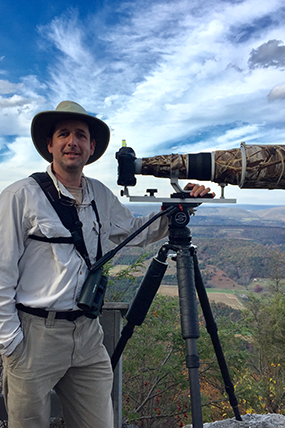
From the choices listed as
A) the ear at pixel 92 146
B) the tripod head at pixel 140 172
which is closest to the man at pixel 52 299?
the ear at pixel 92 146

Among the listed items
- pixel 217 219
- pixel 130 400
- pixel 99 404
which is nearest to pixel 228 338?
pixel 130 400

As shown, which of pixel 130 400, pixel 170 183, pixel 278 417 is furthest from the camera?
pixel 130 400

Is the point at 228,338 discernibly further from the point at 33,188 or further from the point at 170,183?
the point at 33,188

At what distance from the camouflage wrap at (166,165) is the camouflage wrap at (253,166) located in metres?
0.26

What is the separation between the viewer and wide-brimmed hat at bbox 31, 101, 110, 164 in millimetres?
1975

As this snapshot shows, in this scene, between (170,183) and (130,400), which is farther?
(130,400)

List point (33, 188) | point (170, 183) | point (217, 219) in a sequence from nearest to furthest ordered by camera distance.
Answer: point (33, 188), point (170, 183), point (217, 219)

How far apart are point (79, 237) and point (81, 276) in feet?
0.87

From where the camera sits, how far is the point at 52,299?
1.69m

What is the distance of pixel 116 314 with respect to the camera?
97.0 inches

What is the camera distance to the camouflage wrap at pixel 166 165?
6.98 feet

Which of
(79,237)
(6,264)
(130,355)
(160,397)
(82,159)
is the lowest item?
(160,397)

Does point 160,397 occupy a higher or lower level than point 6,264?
lower

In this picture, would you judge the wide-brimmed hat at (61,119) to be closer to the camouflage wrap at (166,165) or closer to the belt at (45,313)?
the camouflage wrap at (166,165)
